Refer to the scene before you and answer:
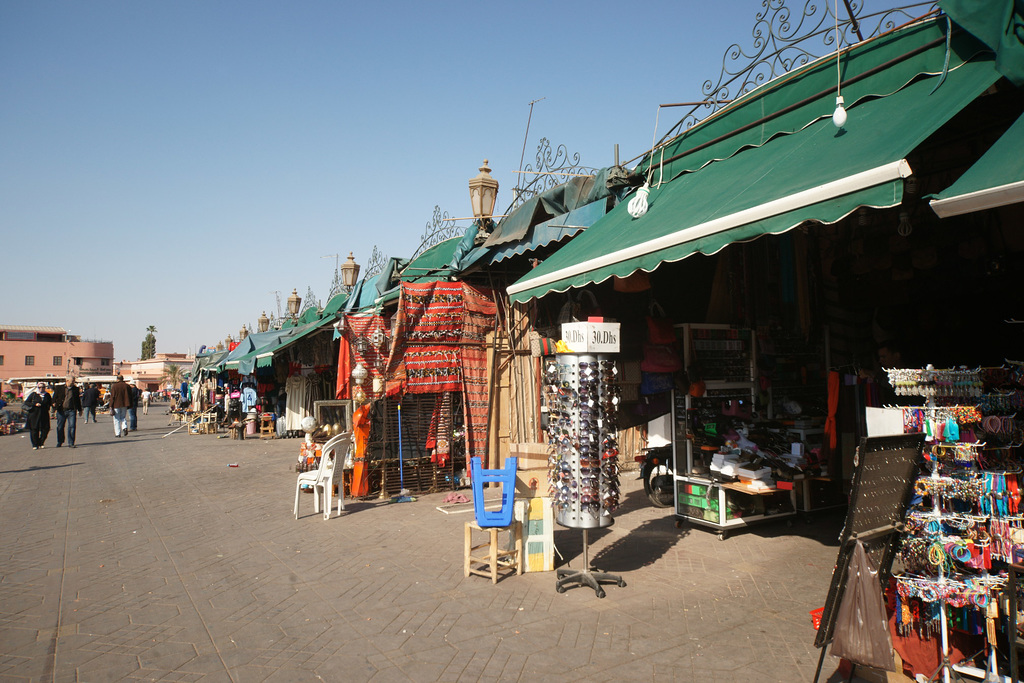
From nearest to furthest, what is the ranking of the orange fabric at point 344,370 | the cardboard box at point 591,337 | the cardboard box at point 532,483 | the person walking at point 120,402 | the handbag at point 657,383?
the cardboard box at point 591,337
the cardboard box at point 532,483
the handbag at point 657,383
the orange fabric at point 344,370
the person walking at point 120,402

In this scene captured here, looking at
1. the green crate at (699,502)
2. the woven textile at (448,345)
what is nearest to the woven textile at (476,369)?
the woven textile at (448,345)

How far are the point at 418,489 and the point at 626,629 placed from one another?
19.1ft

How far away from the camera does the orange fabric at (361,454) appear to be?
9289mm

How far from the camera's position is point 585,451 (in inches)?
203

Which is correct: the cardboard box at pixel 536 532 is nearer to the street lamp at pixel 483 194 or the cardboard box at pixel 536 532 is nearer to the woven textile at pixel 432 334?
the woven textile at pixel 432 334

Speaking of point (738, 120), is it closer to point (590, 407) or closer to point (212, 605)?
point (590, 407)

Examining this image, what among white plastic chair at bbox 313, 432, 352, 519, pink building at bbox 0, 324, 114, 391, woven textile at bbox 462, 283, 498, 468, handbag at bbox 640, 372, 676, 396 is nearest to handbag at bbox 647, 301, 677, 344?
handbag at bbox 640, 372, 676, 396

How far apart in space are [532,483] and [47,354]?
8288 centimetres

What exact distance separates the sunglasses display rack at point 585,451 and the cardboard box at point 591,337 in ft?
0.30

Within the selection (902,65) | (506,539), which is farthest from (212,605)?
(902,65)

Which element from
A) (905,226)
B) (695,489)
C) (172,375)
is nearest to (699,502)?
(695,489)

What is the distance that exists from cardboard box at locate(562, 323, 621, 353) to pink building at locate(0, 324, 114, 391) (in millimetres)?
67870

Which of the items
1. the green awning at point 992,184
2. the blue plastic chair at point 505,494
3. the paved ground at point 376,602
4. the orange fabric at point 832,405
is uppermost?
the green awning at point 992,184

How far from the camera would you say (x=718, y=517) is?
6.70 meters
